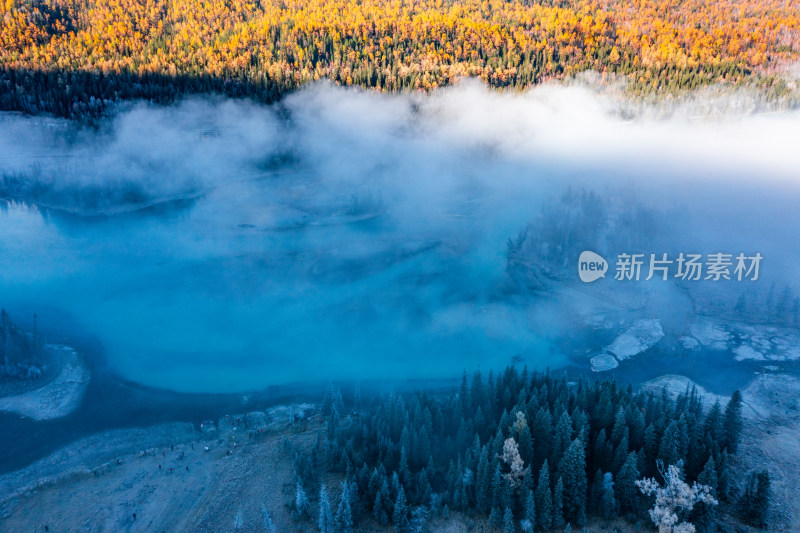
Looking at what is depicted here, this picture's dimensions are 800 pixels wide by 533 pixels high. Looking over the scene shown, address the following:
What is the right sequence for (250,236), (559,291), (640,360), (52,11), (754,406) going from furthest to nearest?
1. (52,11)
2. (250,236)
3. (559,291)
4. (640,360)
5. (754,406)

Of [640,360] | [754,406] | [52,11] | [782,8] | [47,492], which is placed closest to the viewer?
[47,492]

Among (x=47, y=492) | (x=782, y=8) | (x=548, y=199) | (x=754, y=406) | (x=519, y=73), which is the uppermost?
(x=782, y=8)

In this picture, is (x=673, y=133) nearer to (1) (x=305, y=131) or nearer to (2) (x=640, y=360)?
(2) (x=640, y=360)

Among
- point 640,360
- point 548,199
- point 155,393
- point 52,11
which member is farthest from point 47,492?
point 52,11

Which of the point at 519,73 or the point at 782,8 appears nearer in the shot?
the point at 519,73

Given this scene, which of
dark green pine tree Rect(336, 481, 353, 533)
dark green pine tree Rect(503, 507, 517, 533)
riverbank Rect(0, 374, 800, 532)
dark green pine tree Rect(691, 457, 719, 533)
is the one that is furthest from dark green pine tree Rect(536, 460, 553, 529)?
dark green pine tree Rect(336, 481, 353, 533)

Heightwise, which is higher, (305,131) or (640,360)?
(305,131)

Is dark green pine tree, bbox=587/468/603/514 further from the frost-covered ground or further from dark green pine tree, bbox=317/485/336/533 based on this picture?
the frost-covered ground
